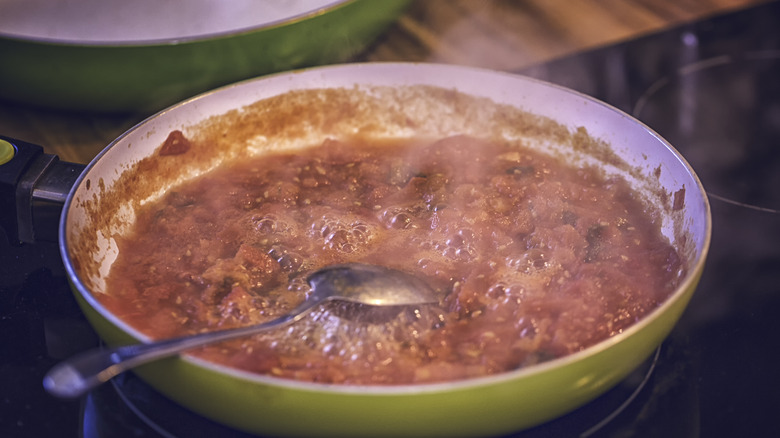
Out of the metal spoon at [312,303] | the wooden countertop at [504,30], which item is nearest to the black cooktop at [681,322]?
the metal spoon at [312,303]

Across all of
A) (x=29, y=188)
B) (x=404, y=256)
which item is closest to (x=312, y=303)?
(x=404, y=256)

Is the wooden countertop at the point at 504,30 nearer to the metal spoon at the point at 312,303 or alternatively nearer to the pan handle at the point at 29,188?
the pan handle at the point at 29,188

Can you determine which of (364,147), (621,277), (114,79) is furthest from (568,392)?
(114,79)

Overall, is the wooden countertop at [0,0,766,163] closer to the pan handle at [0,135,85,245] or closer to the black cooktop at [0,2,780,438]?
the black cooktop at [0,2,780,438]

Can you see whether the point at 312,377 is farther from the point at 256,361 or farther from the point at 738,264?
the point at 738,264

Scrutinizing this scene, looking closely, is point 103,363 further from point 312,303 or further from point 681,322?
point 681,322

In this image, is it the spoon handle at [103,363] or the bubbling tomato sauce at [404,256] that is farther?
the bubbling tomato sauce at [404,256]
